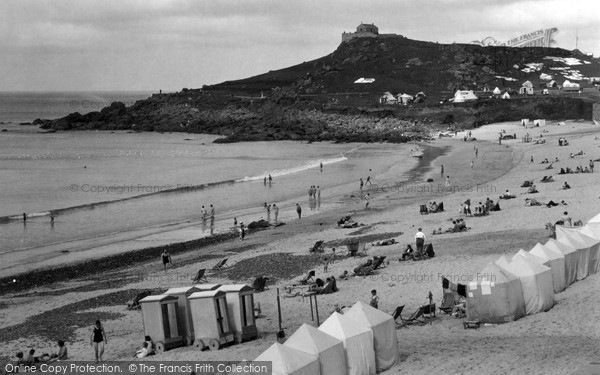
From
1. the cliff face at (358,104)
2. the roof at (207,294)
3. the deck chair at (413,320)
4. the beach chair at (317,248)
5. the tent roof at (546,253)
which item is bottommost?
the beach chair at (317,248)

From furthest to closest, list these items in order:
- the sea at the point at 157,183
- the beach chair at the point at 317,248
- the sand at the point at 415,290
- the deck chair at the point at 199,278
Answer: the sea at the point at 157,183, the beach chair at the point at 317,248, the deck chair at the point at 199,278, the sand at the point at 415,290

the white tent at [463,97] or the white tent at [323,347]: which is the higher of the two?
the white tent at [463,97]

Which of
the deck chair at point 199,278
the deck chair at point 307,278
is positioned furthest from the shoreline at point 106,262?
the deck chair at point 307,278

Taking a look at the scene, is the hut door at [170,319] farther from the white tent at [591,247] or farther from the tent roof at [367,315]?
the white tent at [591,247]

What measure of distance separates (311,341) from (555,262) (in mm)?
8226

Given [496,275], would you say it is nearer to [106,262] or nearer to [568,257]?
[568,257]

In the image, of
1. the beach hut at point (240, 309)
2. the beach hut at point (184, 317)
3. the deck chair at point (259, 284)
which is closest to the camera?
the beach hut at point (240, 309)

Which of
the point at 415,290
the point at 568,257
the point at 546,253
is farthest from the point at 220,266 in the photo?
the point at 568,257

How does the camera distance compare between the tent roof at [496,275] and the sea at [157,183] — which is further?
the sea at [157,183]

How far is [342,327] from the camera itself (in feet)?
50.0

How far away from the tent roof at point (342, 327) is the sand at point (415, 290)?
3.49 feet

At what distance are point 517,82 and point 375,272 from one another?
107 metres

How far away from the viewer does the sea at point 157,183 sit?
134 feet

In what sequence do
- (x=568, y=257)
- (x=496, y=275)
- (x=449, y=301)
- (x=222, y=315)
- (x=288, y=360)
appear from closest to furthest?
1. (x=288, y=360)
2. (x=222, y=315)
3. (x=496, y=275)
4. (x=449, y=301)
5. (x=568, y=257)
